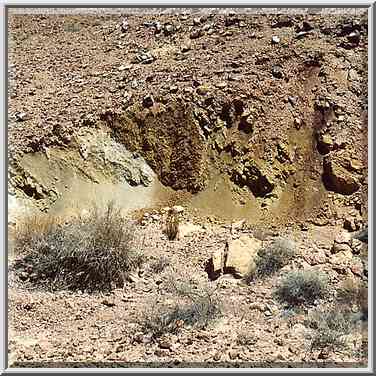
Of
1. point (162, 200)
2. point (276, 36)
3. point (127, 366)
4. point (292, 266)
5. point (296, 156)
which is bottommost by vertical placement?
point (127, 366)

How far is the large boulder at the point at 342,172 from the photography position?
8258 mm

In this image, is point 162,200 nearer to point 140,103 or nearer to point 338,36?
point 140,103

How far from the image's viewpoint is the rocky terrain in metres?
7.23

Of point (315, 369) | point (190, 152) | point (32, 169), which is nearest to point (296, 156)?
point (190, 152)

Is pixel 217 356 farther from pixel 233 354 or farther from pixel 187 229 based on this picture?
pixel 187 229

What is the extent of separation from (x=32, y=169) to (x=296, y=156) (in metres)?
3.40

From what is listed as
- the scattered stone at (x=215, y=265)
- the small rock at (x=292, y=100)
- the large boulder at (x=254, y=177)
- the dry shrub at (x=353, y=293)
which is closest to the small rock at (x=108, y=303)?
the scattered stone at (x=215, y=265)

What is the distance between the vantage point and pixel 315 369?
4.69 meters

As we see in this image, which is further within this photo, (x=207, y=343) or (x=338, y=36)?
(x=338, y=36)

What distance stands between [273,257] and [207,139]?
101 inches

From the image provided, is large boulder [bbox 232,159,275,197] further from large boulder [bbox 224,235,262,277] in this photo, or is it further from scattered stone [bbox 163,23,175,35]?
scattered stone [bbox 163,23,175,35]

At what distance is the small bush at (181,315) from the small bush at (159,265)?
0.78 meters

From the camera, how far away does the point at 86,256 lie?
6.39m

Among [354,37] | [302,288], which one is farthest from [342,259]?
[354,37]
